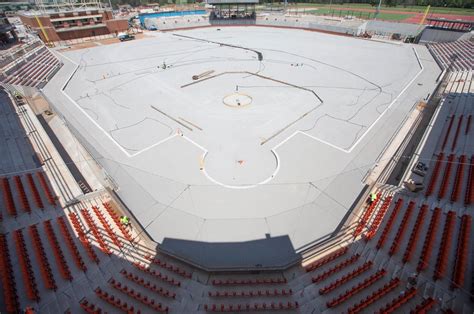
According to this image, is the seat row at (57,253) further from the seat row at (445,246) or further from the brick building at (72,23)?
the brick building at (72,23)

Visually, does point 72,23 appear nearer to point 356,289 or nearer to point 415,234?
point 356,289

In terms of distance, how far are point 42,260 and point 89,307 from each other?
4.70 metres

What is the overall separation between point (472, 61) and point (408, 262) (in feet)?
161

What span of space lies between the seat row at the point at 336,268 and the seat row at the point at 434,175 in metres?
8.56

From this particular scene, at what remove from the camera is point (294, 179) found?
2055 centimetres

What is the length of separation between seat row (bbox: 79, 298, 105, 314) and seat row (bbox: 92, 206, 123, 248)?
3.65m

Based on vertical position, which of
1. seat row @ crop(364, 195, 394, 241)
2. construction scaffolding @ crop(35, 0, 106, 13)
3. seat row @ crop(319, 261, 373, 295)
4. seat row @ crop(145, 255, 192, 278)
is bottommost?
seat row @ crop(145, 255, 192, 278)

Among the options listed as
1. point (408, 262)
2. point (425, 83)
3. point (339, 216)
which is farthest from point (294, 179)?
point (425, 83)

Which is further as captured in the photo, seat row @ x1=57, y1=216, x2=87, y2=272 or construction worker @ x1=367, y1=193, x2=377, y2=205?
construction worker @ x1=367, y1=193, x2=377, y2=205

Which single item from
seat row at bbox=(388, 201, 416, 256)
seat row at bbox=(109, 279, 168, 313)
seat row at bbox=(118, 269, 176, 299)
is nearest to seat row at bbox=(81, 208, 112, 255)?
seat row at bbox=(118, 269, 176, 299)

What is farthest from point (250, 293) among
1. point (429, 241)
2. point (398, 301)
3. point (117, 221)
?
point (429, 241)

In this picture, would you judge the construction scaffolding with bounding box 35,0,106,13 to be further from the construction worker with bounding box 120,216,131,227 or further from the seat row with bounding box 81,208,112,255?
the construction worker with bounding box 120,216,131,227

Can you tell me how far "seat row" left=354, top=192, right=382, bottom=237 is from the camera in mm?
16131

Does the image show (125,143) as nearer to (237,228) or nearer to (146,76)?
(237,228)
